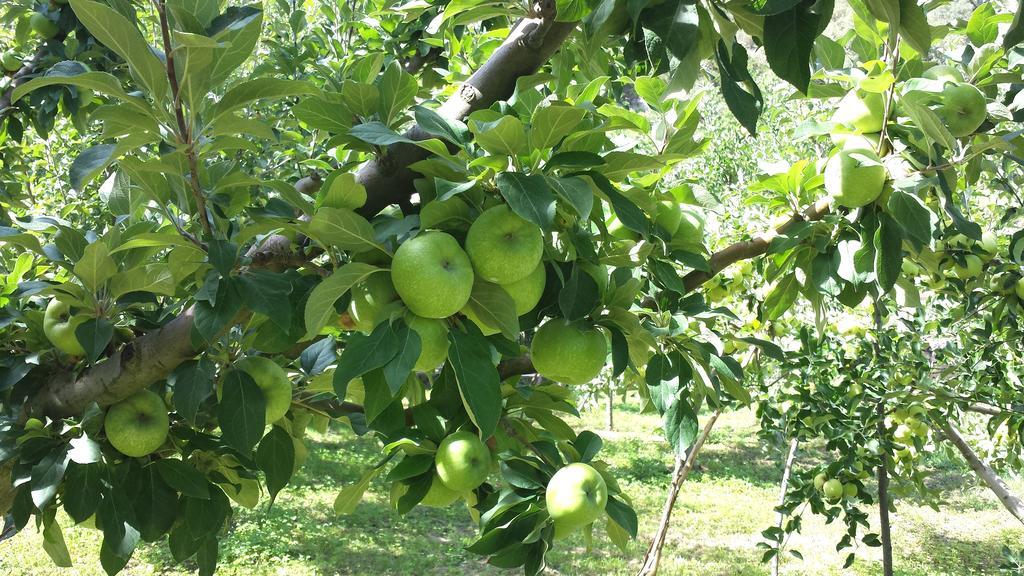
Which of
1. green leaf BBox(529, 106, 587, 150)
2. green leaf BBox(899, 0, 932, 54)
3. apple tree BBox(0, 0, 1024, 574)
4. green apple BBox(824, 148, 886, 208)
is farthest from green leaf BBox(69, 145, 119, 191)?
green apple BBox(824, 148, 886, 208)

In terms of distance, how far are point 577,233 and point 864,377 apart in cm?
223

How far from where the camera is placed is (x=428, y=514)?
6488 millimetres

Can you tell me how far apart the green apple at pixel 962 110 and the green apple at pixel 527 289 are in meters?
0.75

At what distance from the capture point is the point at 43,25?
2.41m

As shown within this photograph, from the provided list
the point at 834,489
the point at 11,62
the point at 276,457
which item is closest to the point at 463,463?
the point at 276,457

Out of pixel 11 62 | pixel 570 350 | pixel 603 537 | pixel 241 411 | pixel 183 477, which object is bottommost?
pixel 603 537

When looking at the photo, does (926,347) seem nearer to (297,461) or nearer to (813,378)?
(813,378)

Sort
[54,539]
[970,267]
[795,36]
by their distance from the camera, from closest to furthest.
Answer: [795,36] < [54,539] < [970,267]

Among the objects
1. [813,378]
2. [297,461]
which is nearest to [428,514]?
[813,378]

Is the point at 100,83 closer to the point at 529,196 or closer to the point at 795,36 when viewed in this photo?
the point at 529,196

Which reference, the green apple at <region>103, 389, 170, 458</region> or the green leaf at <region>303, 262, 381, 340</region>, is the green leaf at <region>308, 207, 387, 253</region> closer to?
the green leaf at <region>303, 262, 381, 340</region>

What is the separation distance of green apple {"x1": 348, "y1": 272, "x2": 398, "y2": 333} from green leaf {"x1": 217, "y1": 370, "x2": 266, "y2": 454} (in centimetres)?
25

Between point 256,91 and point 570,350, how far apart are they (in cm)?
49

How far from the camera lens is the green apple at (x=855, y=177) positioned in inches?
42.5
